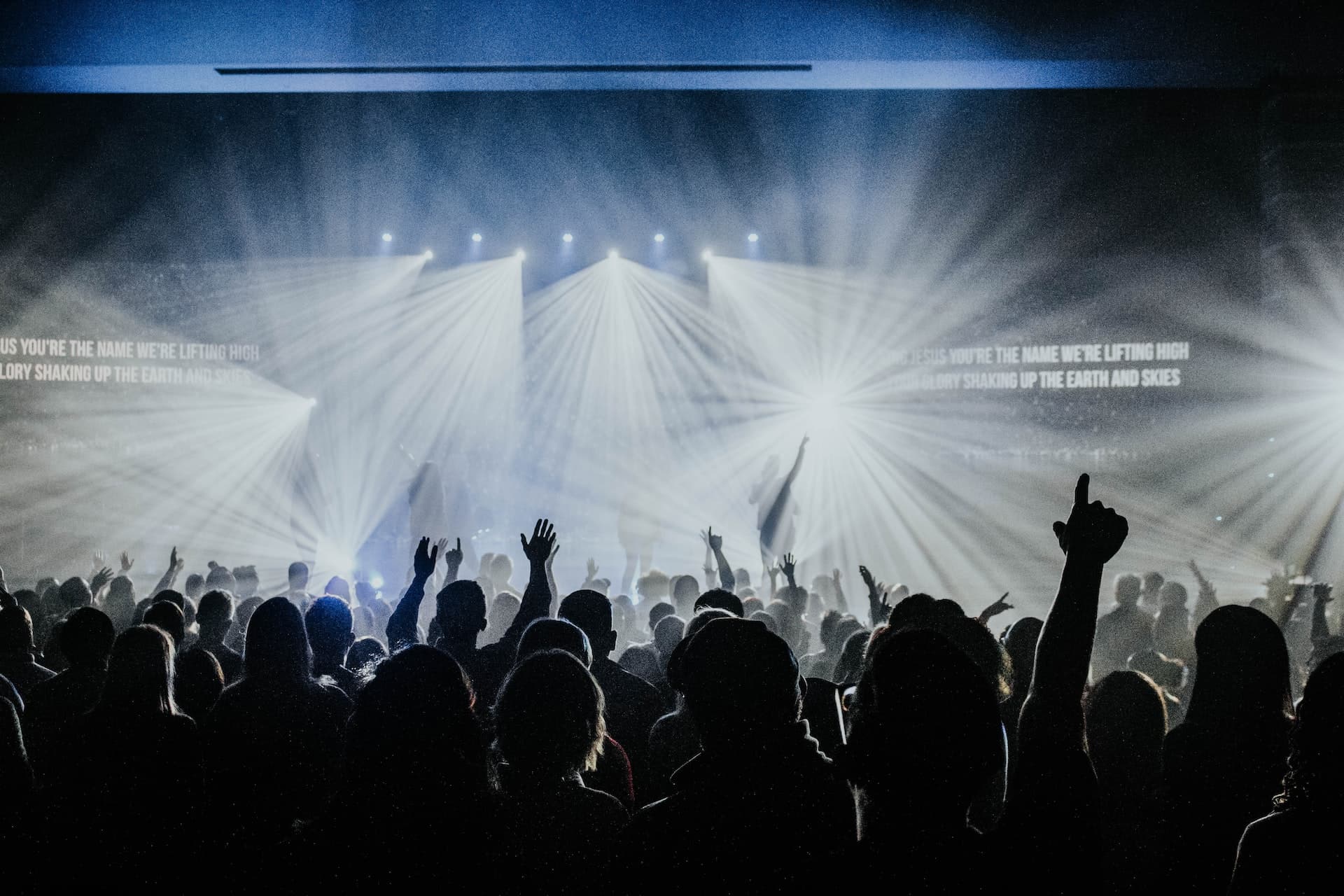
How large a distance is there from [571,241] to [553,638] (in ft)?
38.4

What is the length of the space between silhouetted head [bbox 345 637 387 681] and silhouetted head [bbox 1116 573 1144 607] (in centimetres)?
383

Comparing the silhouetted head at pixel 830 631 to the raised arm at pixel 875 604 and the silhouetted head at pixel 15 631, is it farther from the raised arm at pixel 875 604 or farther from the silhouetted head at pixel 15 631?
the silhouetted head at pixel 15 631

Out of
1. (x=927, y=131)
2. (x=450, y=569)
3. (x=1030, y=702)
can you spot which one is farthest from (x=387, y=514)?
(x=1030, y=702)

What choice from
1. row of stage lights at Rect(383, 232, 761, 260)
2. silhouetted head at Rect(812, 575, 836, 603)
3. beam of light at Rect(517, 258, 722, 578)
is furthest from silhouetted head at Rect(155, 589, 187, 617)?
beam of light at Rect(517, 258, 722, 578)

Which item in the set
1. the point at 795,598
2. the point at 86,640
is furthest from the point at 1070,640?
the point at 795,598

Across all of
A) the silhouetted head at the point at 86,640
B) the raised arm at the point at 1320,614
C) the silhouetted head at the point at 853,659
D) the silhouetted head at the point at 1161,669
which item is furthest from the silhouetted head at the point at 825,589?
the silhouetted head at the point at 86,640

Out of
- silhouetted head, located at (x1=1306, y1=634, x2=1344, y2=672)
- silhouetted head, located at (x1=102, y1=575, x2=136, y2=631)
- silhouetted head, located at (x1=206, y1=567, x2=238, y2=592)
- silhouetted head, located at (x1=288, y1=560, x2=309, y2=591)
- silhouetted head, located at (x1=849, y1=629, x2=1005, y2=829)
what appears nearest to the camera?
silhouetted head, located at (x1=849, y1=629, x2=1005, y2=829)

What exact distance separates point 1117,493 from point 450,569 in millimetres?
10604

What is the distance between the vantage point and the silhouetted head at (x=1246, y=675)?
2.33 meters

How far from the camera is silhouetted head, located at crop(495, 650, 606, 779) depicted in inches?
74.4

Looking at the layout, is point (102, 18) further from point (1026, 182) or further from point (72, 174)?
point (1026, 182)

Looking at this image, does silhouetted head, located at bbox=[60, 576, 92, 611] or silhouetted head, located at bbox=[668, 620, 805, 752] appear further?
silhouetted head, located at bbox=[60, 576, 92, 611]

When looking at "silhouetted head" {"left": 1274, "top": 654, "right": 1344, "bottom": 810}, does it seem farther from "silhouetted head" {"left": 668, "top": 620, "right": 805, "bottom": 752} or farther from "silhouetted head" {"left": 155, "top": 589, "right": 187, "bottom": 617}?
"silhouetted head" {"left": 155, "top": 589, "right": 187, "bottom": 617}

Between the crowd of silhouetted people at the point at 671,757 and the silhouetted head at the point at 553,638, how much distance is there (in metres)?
0.01
